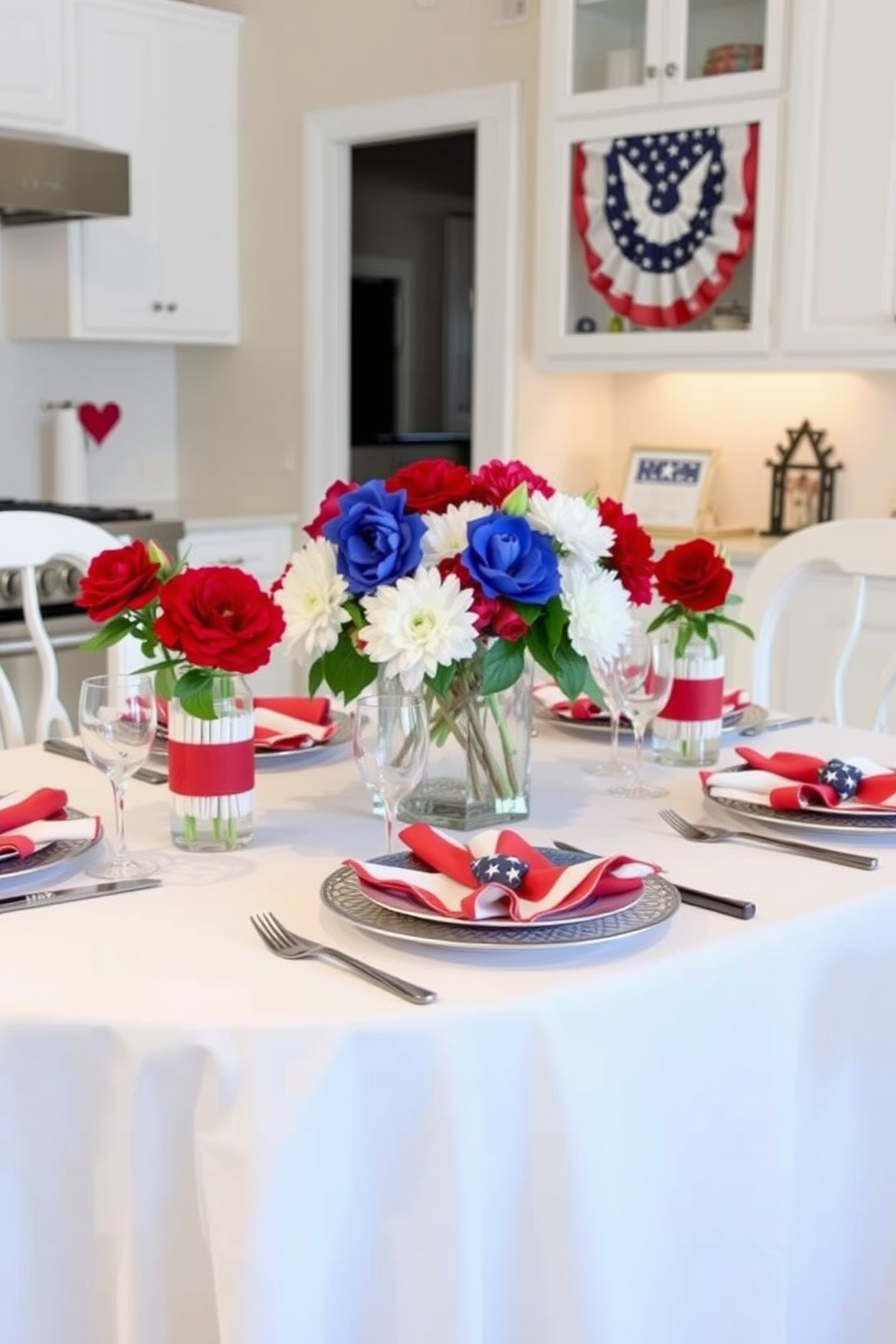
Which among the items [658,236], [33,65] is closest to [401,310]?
[33,65]

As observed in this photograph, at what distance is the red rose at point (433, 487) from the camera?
5.44 ft

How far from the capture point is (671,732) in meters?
2.01

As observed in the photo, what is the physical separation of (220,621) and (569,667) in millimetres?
373

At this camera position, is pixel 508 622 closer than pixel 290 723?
Yes

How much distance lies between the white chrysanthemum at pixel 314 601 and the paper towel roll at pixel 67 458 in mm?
3172

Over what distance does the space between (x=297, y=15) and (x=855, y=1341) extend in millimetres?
4065

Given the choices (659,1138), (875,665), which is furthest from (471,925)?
(875,665)

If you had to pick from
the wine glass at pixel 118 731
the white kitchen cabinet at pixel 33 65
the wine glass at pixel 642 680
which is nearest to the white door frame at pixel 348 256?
the white kitchen cabinet at pixel 33 65

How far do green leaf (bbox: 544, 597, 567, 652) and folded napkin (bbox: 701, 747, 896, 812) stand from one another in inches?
10.9

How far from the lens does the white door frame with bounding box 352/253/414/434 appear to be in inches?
265

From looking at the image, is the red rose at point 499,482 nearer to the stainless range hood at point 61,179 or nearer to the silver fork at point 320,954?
the silver fork at point 320,954

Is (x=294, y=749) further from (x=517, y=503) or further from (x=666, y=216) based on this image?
(x=666, y=216)

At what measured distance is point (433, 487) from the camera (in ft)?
5.45

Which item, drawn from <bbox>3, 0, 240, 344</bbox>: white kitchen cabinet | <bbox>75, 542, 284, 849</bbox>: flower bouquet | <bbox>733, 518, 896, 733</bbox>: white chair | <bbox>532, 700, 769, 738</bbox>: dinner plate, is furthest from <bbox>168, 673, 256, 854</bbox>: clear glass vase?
<bbox>3, 0, 240, 344</bbox>: white kitchen cabinet
